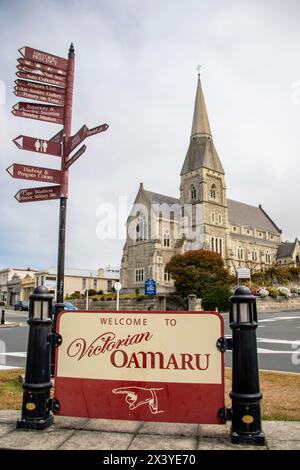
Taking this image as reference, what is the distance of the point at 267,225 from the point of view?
87.2 m

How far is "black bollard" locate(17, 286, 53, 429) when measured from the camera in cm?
369

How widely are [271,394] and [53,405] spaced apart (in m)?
3.18

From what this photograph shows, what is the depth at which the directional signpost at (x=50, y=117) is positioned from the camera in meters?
6.06

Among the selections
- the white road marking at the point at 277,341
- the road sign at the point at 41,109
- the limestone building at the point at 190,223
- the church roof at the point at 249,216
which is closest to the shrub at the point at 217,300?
the limestone building at the point at 190,223

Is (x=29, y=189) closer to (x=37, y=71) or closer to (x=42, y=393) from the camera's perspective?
(x=37, y=71)

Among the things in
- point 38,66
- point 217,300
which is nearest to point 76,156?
point 38,66

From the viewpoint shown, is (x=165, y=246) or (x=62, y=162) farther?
(x=165, y=246)

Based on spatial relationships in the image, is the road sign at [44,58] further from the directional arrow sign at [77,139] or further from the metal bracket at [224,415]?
the metal bracket at [224,415]

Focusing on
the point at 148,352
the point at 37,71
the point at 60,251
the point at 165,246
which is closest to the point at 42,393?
the point at 148,352

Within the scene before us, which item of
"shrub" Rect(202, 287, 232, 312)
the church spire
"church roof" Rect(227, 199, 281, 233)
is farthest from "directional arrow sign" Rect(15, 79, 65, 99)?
"church roof" Rect(227, 199, 281, 233)

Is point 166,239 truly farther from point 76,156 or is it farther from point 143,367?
point 143,367

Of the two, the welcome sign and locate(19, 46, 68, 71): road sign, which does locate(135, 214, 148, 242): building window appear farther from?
the welcome sign
